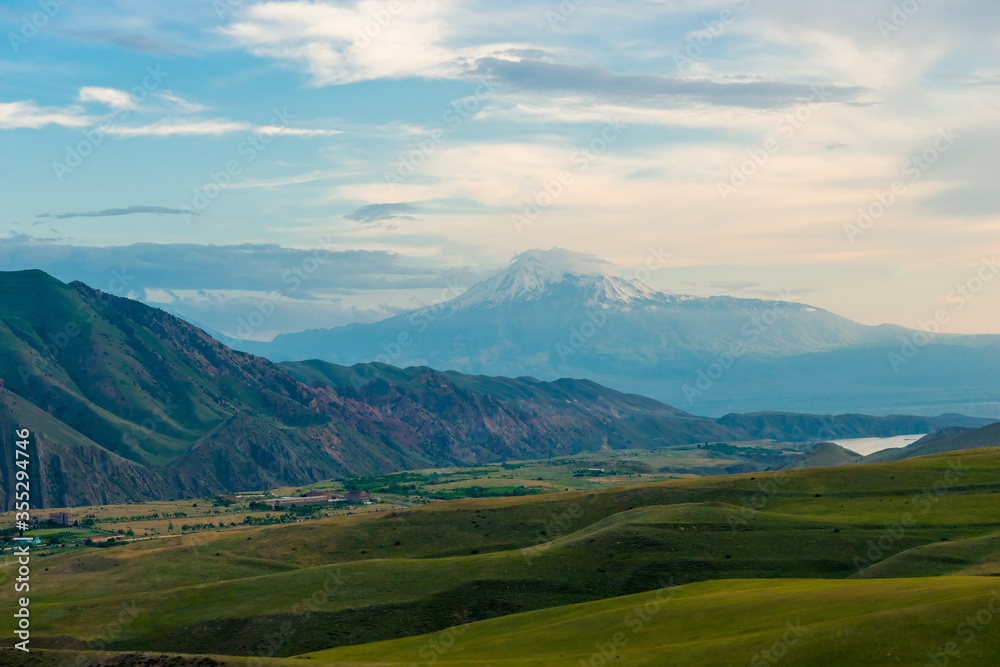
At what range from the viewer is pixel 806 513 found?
119062mm

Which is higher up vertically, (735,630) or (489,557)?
(735,630)

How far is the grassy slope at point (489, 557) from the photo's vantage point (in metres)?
91.8

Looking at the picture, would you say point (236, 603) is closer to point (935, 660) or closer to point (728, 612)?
point (728, 612)

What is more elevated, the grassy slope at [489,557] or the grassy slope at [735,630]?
the grassy slope at [735,630]

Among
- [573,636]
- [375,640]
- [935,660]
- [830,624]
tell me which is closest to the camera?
[935,660]

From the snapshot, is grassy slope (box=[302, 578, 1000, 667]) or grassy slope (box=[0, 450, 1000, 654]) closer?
grassy slope (box=[302, 578, 1000, 667])

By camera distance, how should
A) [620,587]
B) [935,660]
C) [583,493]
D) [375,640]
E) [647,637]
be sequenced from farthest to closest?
[583,493]
[620,587]
[375,640]
[647,637]
[935,660]

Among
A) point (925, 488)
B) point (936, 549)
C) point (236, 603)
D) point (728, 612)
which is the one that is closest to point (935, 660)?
point (728, 612)

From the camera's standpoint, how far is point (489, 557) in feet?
346

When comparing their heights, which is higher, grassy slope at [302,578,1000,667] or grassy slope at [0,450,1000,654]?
grassy slope at [302,578,1000,667]

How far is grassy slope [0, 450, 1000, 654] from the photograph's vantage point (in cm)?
9181

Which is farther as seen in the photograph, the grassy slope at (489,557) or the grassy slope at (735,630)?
the grassy slope at (489,557)

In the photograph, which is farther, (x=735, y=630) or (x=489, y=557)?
(x=489, y=557)

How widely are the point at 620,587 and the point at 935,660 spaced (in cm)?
5080
